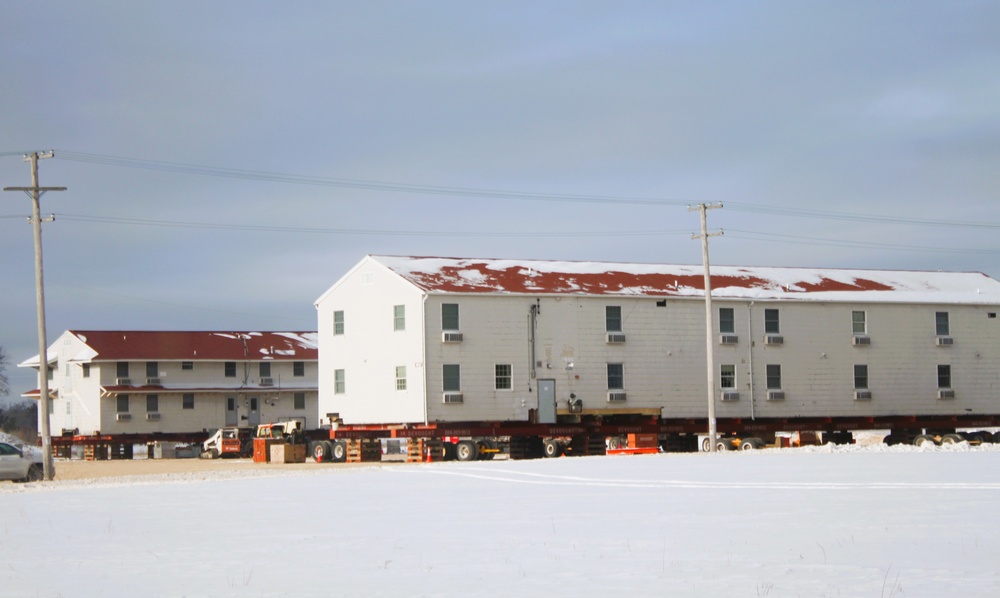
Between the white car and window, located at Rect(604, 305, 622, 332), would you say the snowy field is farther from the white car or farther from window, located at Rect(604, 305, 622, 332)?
window, located at Rect(604, 305, 622, 332)

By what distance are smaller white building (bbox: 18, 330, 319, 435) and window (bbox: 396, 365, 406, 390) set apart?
1393 inches

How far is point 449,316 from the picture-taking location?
5116cm

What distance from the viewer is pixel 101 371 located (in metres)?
84.7

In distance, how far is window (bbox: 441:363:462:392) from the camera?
50.5 metres

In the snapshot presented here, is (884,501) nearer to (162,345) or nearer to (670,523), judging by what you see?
(670,523)

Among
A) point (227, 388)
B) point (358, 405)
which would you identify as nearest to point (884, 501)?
point (358, 405)

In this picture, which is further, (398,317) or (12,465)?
(398,317)

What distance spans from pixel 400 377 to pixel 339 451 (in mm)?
4743

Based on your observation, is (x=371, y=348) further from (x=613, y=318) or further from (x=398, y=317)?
(x=613, y=318)

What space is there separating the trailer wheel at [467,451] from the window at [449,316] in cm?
481

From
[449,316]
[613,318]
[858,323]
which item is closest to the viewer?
[449,316]

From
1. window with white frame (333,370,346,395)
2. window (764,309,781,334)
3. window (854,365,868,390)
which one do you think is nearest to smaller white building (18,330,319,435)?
window with white frame (333,370,346,395)

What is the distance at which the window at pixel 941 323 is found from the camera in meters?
60.5

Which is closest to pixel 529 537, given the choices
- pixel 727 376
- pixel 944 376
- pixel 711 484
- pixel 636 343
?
pixel 711 484
